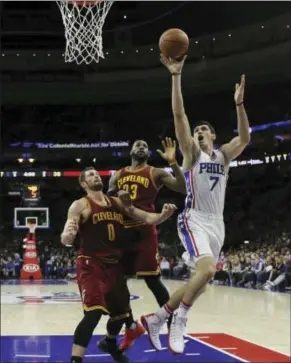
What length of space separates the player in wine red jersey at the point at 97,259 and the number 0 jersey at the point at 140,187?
0.17 metres

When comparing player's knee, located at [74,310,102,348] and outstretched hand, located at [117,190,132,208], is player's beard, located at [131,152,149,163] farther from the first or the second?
player's knee, located at [74,310,102,348]

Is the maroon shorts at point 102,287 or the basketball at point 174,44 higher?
the basketball at point 174,44

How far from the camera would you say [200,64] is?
80.9 feet

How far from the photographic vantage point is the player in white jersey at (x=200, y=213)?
4.38 metres

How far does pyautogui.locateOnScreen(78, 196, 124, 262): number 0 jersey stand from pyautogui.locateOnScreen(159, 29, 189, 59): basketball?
5.49ft

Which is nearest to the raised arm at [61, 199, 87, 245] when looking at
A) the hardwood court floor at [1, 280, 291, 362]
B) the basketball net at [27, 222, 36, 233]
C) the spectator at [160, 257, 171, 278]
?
the hardwood court floor at [1, 280, 291, 362]

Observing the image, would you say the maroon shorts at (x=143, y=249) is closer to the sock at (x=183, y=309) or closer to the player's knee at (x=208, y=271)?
the sock at (x=183, y=309)

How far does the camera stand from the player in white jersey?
4376mm

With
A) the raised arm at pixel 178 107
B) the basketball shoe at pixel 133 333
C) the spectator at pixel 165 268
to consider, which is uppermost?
the raised arm at pixel 178 107

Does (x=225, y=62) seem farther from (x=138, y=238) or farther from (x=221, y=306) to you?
(x=138, y=238)

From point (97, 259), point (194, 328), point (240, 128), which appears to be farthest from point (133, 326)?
point (194, 328)

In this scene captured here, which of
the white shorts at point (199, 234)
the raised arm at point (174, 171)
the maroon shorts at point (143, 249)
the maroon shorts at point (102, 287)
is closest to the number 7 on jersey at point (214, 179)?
the white shorts at point (199, 234)

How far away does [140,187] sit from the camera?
5.16 m

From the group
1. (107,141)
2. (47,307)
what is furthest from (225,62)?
(47,307)
